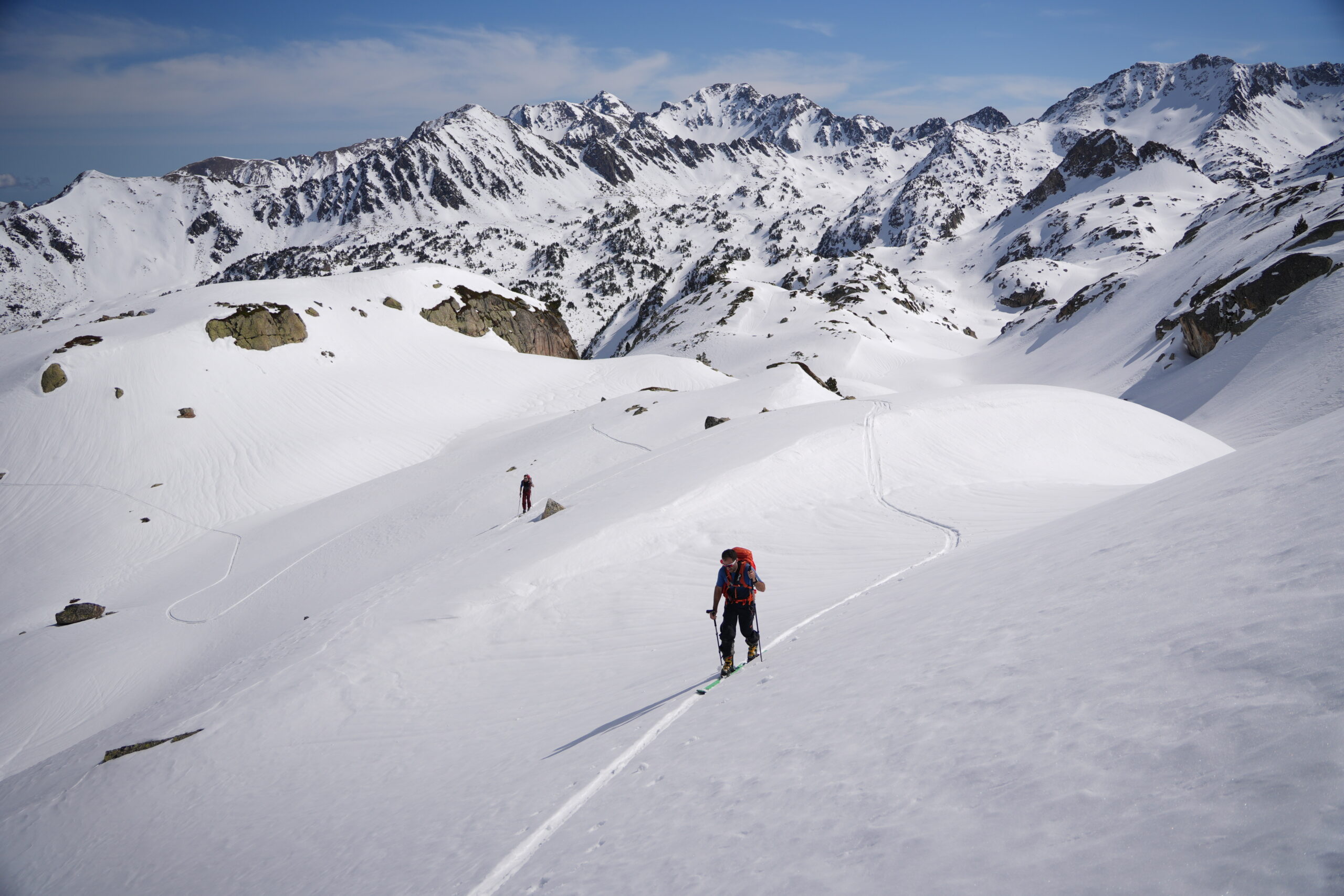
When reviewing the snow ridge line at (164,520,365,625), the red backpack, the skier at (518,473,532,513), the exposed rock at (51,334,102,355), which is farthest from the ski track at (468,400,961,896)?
the exposed rock at (51,334,102,355)

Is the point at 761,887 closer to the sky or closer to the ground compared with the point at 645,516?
closer to the ground

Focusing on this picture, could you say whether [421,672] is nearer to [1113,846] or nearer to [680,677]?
[680,677]

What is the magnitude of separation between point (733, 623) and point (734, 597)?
313 mm

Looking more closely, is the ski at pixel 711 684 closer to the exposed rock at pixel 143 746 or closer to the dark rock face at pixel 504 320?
the exposed rock at pixel 143 746

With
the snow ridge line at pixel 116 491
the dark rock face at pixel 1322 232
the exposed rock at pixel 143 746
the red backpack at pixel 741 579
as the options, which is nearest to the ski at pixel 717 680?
the red backpack at pixel 741 579

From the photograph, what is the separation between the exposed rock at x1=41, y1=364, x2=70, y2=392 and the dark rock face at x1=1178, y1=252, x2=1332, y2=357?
2539 inches

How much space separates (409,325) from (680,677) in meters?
44.9

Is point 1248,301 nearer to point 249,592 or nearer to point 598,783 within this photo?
point 598,783

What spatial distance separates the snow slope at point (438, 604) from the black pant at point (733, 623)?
1.46 ft

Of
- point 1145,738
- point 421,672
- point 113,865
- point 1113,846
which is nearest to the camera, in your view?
point 1113,846

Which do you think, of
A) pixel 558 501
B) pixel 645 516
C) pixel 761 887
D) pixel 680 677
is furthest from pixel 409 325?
pixel 761 887

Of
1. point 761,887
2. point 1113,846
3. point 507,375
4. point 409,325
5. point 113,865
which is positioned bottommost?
point 113,865

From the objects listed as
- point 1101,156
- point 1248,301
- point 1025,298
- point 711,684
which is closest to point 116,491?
point 711,684

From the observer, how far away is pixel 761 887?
3.77 meters
